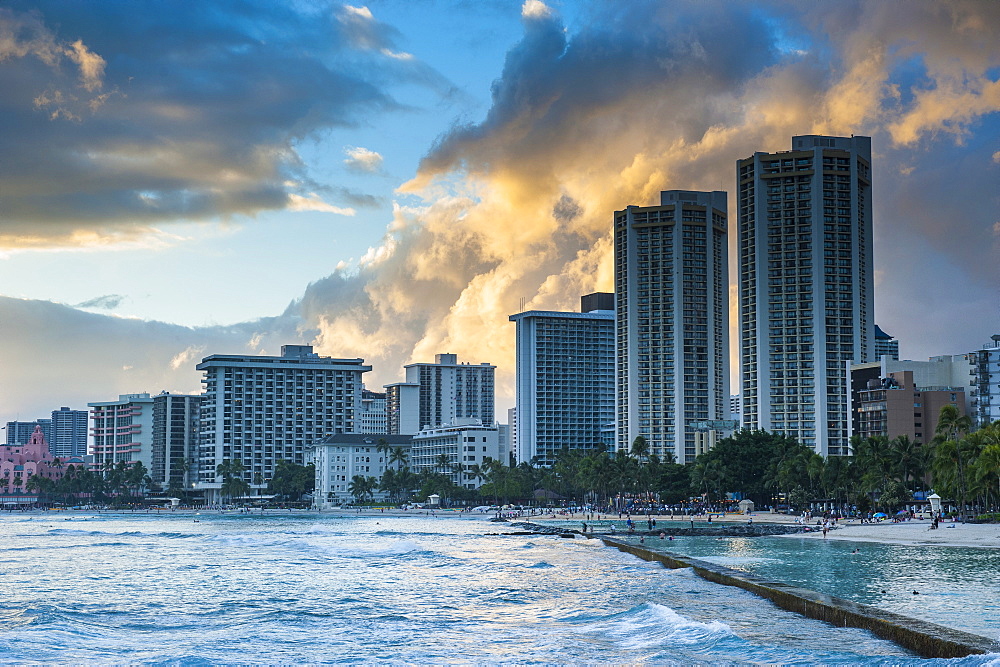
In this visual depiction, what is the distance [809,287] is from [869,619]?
479 feet

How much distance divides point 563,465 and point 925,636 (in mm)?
159522

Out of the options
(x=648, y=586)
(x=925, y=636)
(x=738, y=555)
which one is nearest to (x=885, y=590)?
(x=648, y=586)

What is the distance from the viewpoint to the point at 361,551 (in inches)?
3344

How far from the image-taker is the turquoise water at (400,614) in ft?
110

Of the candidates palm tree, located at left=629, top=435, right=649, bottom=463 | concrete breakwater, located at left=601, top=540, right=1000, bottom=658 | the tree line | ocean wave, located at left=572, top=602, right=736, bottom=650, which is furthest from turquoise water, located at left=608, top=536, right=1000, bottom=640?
palm tree, located at left=629, top=435, right=649, bottom=463

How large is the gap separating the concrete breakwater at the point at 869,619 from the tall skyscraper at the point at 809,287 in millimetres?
124376

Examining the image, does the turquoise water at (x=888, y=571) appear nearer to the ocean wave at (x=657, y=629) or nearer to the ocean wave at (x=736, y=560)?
the ocean wave at (x=736, y=560)

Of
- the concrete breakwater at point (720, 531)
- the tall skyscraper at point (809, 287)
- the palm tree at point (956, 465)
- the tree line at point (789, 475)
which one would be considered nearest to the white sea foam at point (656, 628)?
the tree line at point (789, 475)

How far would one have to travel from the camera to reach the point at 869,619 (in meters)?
33.0

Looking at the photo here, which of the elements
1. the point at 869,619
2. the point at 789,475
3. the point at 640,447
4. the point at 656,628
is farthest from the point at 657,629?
the point at 640,447

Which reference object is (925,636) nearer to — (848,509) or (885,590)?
(885,590)

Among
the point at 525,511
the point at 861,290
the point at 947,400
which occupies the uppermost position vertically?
the point at 861,290

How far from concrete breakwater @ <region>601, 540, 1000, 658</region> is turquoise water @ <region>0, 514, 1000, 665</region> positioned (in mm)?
470

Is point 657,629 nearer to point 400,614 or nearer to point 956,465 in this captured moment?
point 400,614
